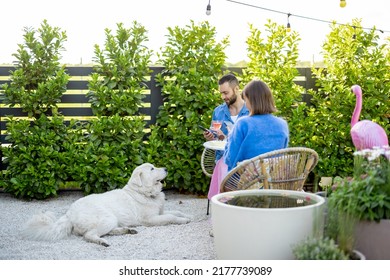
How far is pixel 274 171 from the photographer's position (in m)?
3.68

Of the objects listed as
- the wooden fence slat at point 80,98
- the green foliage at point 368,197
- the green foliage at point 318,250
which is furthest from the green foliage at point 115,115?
the green foliage at point 318,250

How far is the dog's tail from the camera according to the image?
464cm

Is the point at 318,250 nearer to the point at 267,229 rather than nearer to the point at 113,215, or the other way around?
the point at 267,229

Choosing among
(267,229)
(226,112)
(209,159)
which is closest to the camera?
(267,229)

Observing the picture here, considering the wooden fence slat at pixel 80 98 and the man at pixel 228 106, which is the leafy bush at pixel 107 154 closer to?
the wooden fence slat at pixel 80 98

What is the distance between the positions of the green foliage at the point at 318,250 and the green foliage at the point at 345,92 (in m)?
3.92

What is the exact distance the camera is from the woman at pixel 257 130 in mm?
3898

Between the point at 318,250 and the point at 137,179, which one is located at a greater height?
the point at 318,250

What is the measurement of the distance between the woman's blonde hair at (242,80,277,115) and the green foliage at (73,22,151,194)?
284 cm

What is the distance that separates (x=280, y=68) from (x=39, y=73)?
2963mm

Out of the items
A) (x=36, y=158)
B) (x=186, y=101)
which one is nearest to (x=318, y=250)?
(x=186, y=101)

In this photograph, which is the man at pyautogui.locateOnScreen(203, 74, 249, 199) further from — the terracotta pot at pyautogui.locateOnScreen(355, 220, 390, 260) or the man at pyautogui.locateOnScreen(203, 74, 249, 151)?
the terracotta pot at pyautogui.locateOnScreen(355, 220, 390, 260)
